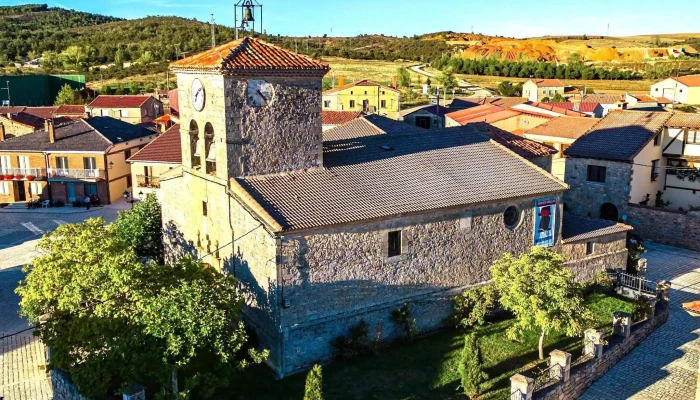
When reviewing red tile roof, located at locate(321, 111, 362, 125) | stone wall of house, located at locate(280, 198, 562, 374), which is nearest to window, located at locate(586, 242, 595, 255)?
stone wall of house, located at locate(280, 198, 562, 374)

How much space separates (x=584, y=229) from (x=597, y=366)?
9354mm

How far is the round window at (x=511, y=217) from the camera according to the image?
85.3 ft

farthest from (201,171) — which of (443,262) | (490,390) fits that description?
(490,390)

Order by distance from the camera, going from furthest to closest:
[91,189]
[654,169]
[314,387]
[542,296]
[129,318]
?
[91,189] → [654,169] → [542,296] → [129,318] → [314,387]

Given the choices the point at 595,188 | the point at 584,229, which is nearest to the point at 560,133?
the point at 595,188

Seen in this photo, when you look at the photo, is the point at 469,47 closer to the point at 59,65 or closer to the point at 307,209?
the point at 59,65

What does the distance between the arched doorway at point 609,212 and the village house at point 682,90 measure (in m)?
54.7

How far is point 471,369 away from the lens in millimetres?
19156

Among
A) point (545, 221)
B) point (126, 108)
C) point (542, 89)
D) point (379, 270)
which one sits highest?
point (542, 89)

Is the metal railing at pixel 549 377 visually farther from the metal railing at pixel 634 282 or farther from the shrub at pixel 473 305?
the metal railing at pixel 634 282

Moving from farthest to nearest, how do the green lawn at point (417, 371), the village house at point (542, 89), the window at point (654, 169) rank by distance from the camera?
the village house at point (542, 89), the window at point (654, 169), the green lawn at point (417, 371)

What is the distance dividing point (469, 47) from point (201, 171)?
16970 centimetres

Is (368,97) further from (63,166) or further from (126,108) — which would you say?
(63,166)

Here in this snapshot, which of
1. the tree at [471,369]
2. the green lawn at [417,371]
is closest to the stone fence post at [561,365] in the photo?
the green lawn at [417,371]
